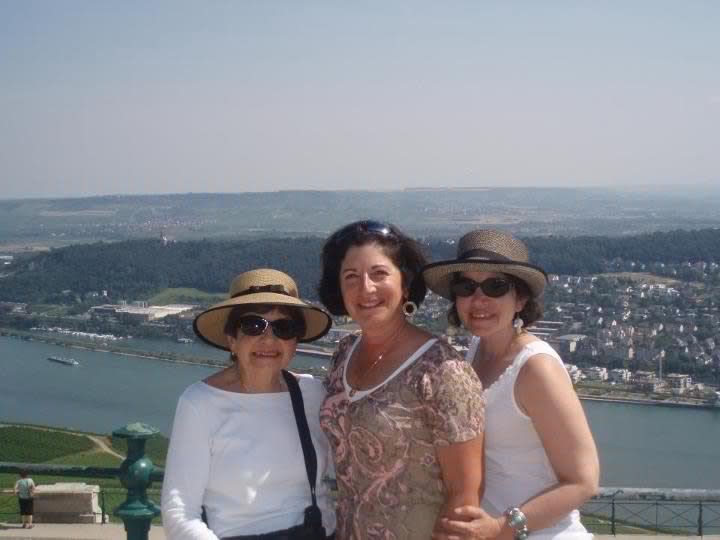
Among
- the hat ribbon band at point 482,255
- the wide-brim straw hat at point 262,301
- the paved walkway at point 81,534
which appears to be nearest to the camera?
the hat ribbon band at point 482,255

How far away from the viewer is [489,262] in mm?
2055

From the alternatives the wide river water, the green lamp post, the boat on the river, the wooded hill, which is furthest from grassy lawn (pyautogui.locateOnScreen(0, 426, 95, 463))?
the green lamp post

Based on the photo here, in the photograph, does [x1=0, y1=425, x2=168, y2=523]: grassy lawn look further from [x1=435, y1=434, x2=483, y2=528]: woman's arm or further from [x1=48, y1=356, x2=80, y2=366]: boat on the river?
[x1=435, y1=434, x2=483, y2=528]: woman's arm

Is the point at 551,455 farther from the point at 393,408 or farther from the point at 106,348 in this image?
the point at 106,348

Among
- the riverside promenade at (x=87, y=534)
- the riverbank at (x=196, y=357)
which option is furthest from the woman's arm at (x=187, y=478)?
the riverbank at (x=196, y=357)

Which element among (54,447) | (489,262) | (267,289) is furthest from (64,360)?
(489,262)

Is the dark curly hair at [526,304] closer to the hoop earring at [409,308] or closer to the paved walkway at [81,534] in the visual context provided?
the hoop earring at [409,308]

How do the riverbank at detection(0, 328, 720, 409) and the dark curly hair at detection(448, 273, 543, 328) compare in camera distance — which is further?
the riverbank at detection(0, 328, 720, 409)

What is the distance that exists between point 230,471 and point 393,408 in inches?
16.1

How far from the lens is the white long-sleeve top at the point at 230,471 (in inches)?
79.9

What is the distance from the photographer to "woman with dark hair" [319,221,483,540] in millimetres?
1871

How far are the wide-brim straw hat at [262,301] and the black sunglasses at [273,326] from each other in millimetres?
36

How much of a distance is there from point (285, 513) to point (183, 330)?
36.2 meters

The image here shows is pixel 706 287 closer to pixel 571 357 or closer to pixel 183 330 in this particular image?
pixel 571 357
